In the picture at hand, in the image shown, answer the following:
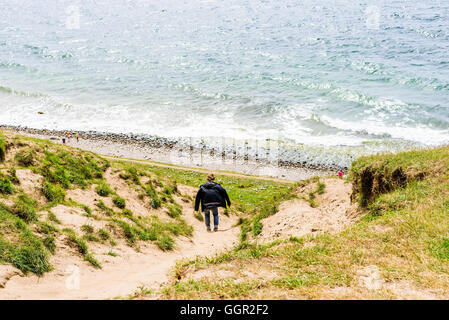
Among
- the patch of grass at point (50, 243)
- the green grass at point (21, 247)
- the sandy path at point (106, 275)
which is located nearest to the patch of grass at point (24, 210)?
the green grass at point (21, 247)

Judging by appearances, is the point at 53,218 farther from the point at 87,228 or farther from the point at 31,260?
the point at 31,260

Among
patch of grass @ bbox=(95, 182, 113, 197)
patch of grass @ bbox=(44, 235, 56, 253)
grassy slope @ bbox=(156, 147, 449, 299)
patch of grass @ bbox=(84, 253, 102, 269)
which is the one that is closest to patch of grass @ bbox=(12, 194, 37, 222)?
patch of grass @ bbox=(44, 235, 56, 253)

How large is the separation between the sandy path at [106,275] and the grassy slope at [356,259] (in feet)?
4.65

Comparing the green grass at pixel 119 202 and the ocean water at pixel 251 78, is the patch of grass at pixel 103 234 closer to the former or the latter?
the green grass at pixel 119 202

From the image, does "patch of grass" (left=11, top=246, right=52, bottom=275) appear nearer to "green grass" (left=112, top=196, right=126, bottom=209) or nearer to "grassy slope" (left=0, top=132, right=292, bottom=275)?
"grassy slope" (left=0, top=132, right=292, bottom=275)

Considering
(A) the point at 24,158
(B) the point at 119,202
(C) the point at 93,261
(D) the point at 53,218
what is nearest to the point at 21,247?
(C) the point at 93,261

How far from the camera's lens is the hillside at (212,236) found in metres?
6.15

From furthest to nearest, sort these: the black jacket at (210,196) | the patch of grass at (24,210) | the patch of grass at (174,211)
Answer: the patch of grass at (174,211) < the black jacket at (210,196) < the patch of grass at (24,210)

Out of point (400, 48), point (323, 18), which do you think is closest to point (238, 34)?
point (323, 18)

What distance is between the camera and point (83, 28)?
12269 cm

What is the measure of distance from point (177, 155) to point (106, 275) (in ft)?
114

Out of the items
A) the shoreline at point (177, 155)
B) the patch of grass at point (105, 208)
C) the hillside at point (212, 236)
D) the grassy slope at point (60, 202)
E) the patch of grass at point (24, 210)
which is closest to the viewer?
the hillside at point (212, 236)
